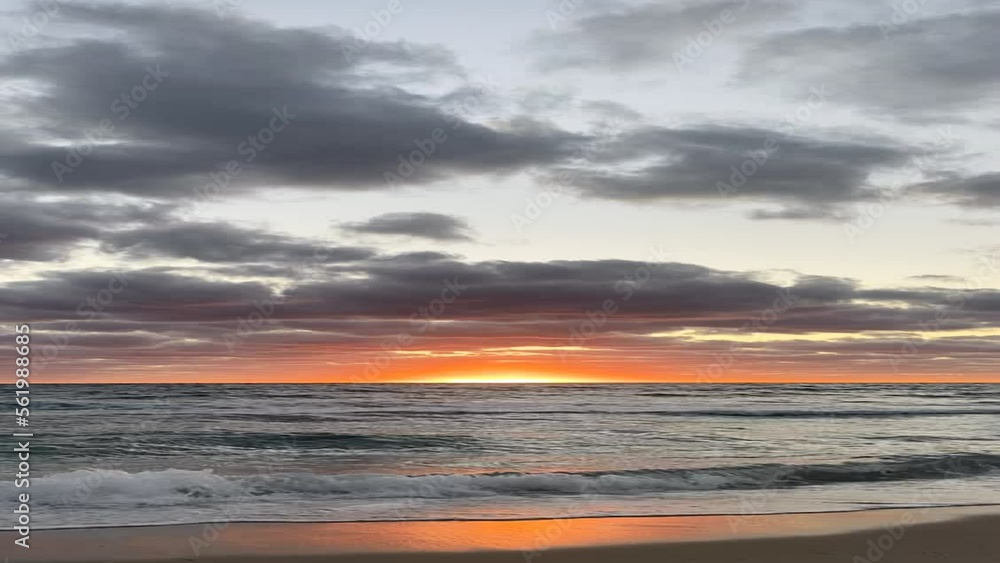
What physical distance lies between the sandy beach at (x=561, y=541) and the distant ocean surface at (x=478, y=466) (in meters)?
1.09

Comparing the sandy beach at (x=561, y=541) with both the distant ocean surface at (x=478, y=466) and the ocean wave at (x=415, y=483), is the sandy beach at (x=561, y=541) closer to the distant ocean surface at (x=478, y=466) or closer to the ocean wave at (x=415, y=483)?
the distant ocean surface at (x=478, y=466)

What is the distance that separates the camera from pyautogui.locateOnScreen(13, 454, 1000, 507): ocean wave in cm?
1727

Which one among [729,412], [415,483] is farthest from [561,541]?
[729,412]

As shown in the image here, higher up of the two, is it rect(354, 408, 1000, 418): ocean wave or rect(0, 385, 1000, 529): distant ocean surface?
rect(0, 385, 1000, 529): distant ocean surface

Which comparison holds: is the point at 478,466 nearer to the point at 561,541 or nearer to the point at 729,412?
the point at 561,541

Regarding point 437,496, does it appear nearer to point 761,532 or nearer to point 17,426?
point 761,532

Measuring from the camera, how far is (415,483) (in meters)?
19.3

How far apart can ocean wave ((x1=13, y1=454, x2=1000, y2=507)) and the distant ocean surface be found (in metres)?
0.05

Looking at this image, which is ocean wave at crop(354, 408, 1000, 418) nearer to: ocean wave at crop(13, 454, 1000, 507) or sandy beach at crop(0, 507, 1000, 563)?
ocean wave at crop(13, 454, 1000, 507)

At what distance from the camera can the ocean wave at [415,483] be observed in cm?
1727

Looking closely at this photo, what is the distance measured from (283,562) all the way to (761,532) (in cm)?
739

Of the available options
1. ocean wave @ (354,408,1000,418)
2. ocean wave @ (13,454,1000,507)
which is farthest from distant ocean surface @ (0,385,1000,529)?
ocean wave @ (354,408,1000,418)

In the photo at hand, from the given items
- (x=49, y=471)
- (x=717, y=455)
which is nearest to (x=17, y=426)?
(x=49, y=471)

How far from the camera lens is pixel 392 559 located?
36.6ft
